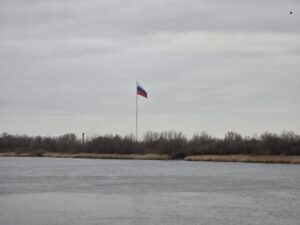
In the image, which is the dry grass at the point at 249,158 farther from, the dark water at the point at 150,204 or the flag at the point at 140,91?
the dark water at the point at 150,204

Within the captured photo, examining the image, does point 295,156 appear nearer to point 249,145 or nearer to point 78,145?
point 249,145

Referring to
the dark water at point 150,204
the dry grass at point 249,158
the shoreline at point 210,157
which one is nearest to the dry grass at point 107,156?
the shoreline at point 210,157

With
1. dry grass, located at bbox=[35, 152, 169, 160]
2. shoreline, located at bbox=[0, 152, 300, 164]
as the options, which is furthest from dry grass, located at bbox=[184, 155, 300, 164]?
Result: dry grass, located at bbox=[35, 152, 169, 160]

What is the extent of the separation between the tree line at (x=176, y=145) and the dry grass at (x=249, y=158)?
61cm

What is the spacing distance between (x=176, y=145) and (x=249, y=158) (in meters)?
14.6

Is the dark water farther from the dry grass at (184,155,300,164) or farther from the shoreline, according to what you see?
the shoreline

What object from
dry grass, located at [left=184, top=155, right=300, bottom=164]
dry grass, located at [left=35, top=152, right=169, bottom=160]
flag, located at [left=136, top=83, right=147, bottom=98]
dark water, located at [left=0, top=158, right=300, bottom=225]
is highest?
flag, located at [left=136, top=83, right=147, bottom=98]

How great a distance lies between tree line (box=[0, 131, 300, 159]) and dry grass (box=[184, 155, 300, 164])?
1.99 feet

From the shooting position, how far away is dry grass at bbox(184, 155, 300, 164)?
6438 cm

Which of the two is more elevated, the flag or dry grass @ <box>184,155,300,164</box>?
the flag

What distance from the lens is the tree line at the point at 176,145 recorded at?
222 ft

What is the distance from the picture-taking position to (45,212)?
67.1 feet

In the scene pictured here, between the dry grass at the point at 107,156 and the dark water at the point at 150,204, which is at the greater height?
the dry grass at the point at 107,156

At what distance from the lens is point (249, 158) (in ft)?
225
